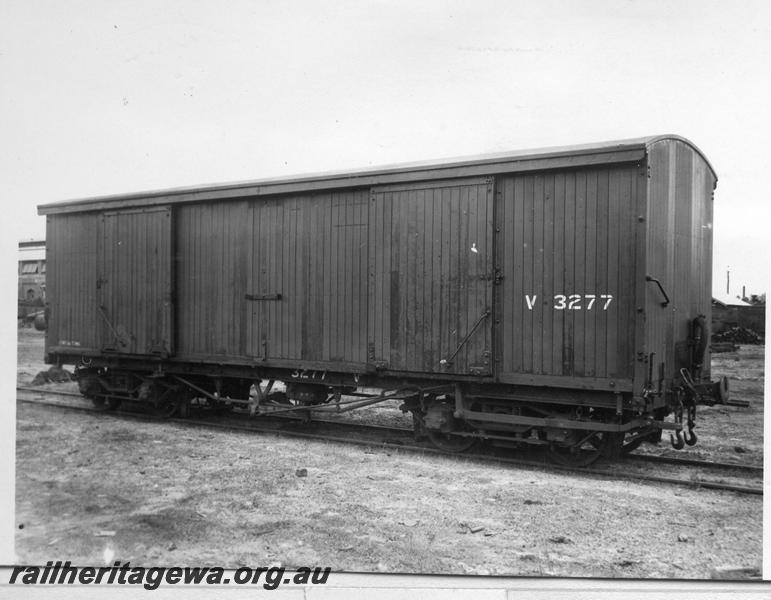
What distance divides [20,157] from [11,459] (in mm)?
3207

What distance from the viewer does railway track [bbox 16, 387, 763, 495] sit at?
6.79m

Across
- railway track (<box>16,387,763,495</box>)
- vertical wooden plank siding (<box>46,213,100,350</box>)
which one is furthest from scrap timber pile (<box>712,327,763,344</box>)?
vertical wooden plank siding (<box>46,213,100,350</box>)

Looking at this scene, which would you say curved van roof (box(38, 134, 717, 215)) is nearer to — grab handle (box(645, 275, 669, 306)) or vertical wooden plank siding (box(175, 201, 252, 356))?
vertical wooden plank siding (box(175, 201, 252, 356))

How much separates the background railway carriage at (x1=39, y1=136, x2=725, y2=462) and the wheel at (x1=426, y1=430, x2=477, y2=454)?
0.07ft

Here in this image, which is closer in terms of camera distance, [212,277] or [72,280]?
[212,277]

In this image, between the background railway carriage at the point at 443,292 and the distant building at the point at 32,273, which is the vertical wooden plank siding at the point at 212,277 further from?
the distant building at the point at 32,273

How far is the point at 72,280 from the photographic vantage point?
1037cm

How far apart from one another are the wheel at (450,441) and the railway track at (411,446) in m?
0.10

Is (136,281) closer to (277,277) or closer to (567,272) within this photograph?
(277,277)

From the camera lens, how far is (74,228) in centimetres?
1034

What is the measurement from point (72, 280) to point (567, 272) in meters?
7.93

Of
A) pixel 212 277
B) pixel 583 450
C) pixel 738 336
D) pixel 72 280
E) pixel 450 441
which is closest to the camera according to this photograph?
pixel 583 450

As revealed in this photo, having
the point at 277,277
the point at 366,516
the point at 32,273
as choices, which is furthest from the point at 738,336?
the point at 32,273

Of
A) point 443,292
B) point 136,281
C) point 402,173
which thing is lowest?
point 443,292
